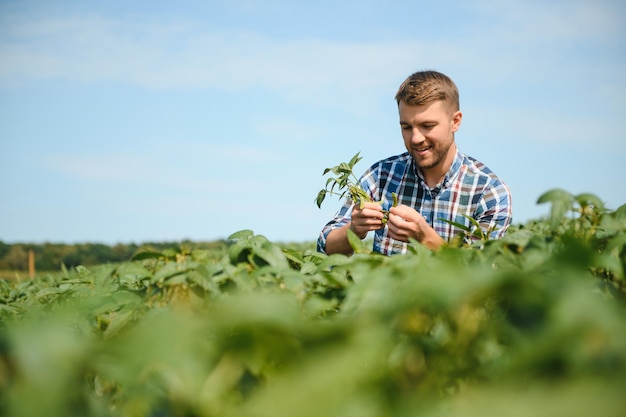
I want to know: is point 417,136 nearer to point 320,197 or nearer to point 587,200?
point 320,197

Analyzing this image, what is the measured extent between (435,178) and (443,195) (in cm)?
16

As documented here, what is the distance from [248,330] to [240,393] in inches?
11.2

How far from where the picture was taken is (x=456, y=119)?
4.75 metres

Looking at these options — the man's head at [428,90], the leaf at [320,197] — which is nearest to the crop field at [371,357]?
the leaf at [320,197]

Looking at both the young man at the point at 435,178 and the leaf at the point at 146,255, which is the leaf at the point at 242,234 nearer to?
the leaf at the point at 146,255

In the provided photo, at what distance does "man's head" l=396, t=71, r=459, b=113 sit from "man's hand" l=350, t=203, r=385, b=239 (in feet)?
4.18

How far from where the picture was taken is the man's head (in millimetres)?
4273

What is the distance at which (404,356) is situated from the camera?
1141 millimetres

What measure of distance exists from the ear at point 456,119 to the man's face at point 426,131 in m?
0.29

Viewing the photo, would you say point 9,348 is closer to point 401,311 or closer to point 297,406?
point 297,406

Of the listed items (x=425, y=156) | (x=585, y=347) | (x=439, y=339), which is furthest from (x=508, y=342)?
(x=425, y=156)

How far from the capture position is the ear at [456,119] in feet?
15.3

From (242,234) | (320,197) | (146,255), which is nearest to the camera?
(146,255)

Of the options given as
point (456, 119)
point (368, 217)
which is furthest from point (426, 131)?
point (368, 217)
